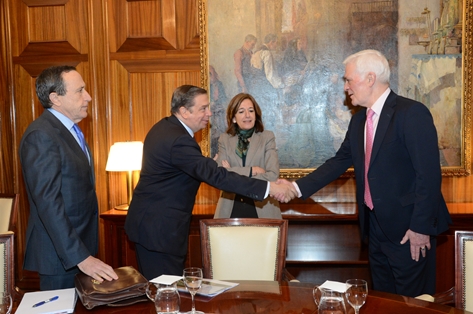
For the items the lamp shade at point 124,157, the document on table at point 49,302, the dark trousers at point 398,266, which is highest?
the lamp shade at point 124,157

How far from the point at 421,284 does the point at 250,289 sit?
3.97 feet

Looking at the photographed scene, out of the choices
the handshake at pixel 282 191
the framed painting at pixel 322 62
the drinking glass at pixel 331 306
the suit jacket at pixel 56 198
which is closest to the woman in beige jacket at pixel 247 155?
the handshake at pixel 282 191

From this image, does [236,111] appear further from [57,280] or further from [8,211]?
[57,280]

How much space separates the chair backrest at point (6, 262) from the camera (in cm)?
234

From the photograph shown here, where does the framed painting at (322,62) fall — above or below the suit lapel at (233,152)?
above

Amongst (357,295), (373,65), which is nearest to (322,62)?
(373,65)

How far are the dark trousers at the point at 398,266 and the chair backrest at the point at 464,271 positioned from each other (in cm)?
54

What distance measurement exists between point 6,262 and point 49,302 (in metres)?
0.53

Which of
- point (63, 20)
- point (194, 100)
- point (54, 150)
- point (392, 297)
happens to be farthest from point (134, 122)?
point (392, 297)

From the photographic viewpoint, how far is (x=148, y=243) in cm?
297

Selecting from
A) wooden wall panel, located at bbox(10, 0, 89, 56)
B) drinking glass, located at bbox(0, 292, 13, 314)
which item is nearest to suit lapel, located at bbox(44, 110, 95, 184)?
drinking glass, located at bbox(0, 292, 13, 314)

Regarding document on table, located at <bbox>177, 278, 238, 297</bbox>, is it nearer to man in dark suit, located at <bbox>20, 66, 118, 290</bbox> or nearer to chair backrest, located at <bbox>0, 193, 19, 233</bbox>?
man in dark suit, located at <bbox>20, 66, 118, 290</bbox>

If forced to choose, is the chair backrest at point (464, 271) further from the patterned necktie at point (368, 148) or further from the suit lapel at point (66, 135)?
the suit lapel at point (66, 135)

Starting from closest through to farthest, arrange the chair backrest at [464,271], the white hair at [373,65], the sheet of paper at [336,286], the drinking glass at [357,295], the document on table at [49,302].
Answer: the drinking glass at [357,295], the document on table at [49,302], the sheet of paper at [336,286], the chair backrest at [464,271], the white hair at [373,65]
